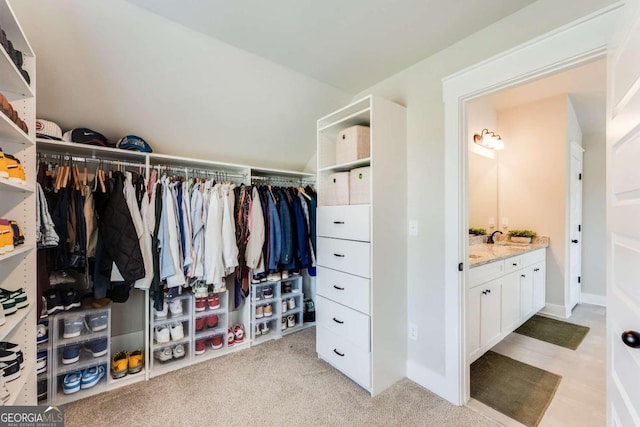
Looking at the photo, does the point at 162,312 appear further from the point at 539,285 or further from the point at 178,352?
the point at 539,285

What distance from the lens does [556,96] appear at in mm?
3080

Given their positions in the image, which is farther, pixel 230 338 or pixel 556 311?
pixel 556 311

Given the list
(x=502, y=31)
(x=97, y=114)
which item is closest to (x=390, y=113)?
(x=502, y=31)

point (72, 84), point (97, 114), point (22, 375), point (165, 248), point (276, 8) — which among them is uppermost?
point (276, 8)

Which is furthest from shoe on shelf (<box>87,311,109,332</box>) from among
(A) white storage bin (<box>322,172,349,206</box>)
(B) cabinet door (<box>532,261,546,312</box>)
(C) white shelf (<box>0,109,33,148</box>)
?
(B) cabinet door (<box>532,261,546,312</box>)

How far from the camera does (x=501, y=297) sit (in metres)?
2.37

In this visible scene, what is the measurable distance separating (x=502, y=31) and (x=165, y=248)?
264 cm

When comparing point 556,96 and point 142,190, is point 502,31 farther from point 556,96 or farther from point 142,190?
point 142,190

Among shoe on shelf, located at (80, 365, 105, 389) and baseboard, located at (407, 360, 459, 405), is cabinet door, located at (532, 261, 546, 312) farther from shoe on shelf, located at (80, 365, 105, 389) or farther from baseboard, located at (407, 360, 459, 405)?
shoe on shelf, located at (80, 365, 105, 389)

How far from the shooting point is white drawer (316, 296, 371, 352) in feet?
6.09

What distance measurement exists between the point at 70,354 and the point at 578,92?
522cm

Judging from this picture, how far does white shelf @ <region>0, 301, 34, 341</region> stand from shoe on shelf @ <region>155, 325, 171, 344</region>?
975 millimetres

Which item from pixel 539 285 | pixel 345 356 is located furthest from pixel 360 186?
pixel 539 285

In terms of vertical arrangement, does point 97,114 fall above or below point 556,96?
below
